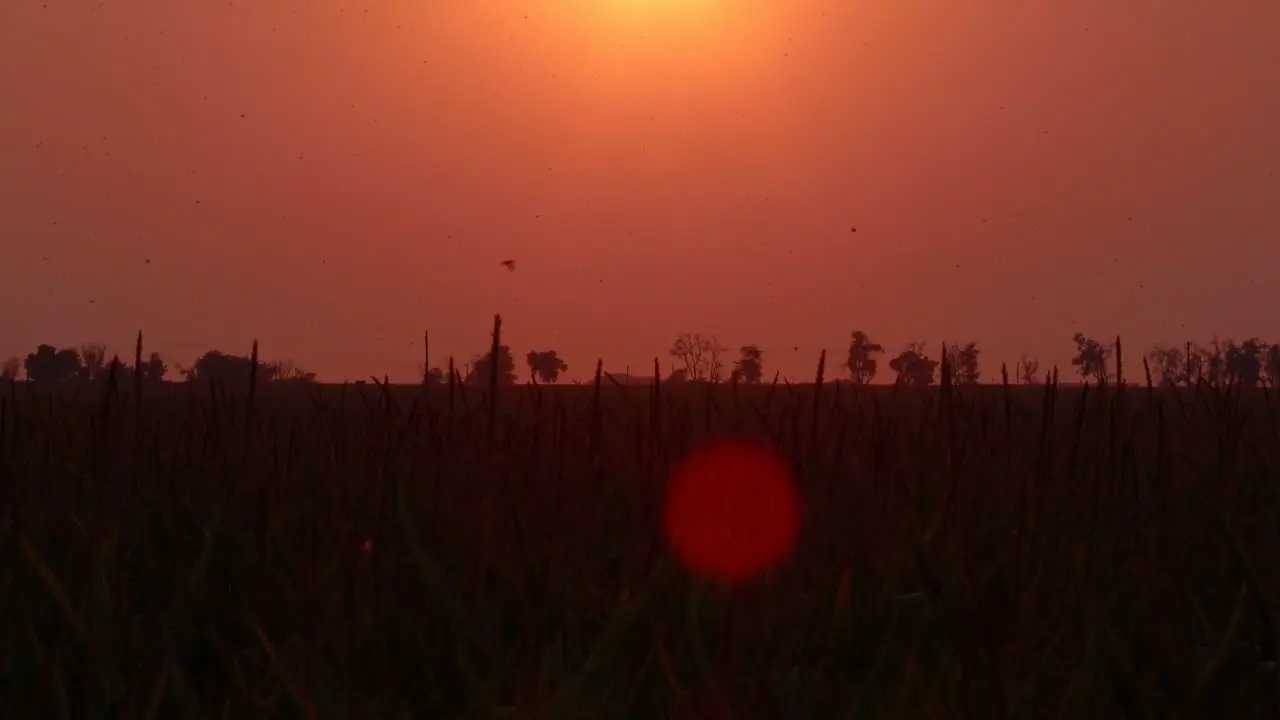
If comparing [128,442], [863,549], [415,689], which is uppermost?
[128,442]

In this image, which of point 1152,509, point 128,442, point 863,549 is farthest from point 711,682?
point 128,442

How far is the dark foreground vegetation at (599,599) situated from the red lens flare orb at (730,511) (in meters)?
0.06

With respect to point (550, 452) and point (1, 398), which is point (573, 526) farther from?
point (1, 398)

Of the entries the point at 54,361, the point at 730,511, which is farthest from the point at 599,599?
the point at 54,361

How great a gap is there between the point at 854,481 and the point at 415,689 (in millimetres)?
1781

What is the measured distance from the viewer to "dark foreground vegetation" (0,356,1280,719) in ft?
5.29

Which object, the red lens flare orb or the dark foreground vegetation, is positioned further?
the red lens flare orb

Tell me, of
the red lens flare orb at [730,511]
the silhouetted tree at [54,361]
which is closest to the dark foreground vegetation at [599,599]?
the red lens flare orb at [730,511]

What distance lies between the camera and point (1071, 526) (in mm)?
2768

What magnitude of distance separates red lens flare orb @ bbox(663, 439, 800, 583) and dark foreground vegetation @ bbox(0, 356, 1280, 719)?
64 mm

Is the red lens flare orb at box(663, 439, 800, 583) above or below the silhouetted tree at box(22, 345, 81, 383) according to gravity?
below

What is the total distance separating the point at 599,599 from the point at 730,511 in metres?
0.57

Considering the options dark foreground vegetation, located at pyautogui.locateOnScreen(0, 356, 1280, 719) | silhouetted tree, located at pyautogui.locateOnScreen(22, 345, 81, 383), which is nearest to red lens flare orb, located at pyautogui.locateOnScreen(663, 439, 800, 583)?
dark foreground vegetation, located at pyautogui.locateOnScreen(0, 356, 1280, 719)

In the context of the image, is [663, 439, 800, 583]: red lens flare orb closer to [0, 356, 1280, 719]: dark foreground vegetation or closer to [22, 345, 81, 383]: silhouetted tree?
[0, 356, 1280, 719]: dark foreground vegetation
